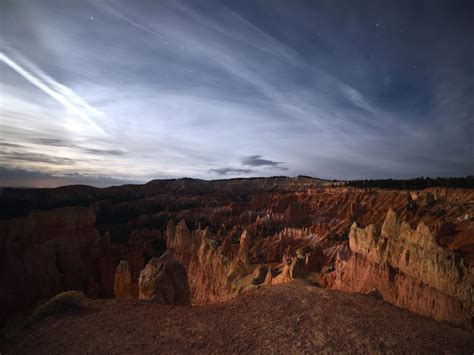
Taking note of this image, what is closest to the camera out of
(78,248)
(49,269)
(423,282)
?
(423,282)

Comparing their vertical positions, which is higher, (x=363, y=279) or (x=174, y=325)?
(x=174, y=325)

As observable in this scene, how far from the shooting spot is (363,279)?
1842 centimetres

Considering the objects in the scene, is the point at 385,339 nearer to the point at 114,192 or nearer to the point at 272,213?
the point at 272,213

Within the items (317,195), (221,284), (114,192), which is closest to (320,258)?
(221,284)

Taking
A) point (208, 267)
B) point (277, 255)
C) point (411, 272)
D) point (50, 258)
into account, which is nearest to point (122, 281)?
point (50, 258)

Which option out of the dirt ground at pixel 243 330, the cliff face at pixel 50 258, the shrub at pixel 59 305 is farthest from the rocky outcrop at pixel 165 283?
the cliff face at pixel 50 258

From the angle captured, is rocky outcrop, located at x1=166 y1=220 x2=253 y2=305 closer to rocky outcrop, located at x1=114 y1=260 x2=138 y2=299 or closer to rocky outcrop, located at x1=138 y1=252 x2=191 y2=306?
rocky outcrop, located at x1=114 y1=260 x2=138 y2=299

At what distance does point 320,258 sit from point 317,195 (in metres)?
37.0

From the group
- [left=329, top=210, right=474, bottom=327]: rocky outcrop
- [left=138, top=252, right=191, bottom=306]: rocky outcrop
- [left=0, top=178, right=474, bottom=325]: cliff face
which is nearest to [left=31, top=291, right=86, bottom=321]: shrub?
[left=138, top=252, right=191, bottom=306]: rocky outcrop

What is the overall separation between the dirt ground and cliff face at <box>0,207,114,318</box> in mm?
13793

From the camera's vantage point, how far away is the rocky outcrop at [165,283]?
11224mm

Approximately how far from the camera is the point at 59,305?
8352mm

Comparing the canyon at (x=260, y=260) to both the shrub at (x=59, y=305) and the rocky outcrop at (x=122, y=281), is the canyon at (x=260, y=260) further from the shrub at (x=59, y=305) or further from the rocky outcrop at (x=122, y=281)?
the shrub at (x=59, y=305)

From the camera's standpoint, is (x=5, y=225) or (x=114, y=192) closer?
(x=5, y=225)
